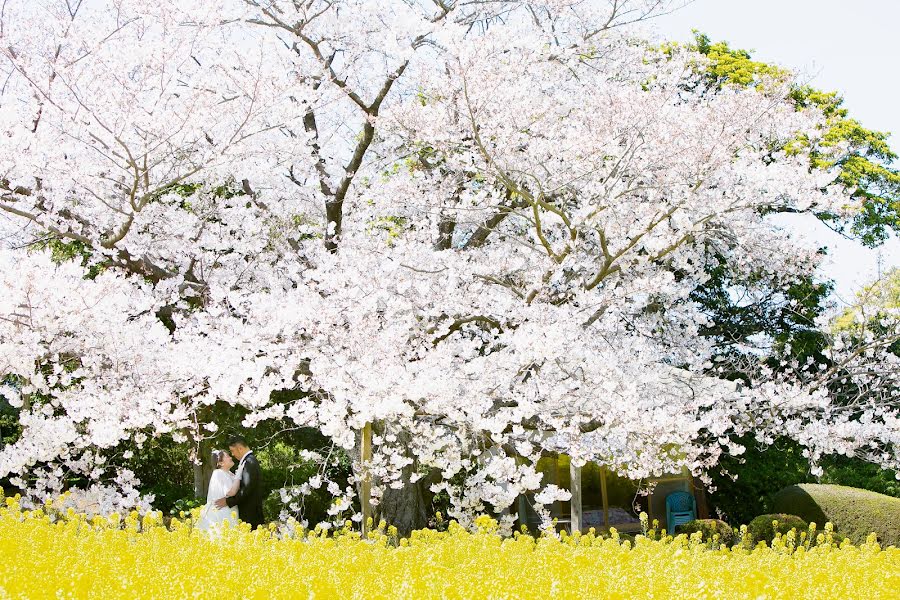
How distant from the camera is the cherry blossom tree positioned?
7930 mm

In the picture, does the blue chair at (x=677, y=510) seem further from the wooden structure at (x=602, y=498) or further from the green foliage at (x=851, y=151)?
the green foliage at (x=851, y=151)

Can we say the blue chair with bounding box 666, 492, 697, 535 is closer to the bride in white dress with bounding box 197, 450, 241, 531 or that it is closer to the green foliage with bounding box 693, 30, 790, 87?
the green foliage with bounding box 693, 30, 790, 87

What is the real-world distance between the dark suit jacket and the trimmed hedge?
22.4 ft

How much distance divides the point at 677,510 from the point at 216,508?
8.02 meters

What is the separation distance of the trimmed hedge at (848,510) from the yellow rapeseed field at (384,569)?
3835 mm

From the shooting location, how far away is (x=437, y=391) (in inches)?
286

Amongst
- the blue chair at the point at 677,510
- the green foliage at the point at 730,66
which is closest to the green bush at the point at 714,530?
the blue chair at the point at 677,510

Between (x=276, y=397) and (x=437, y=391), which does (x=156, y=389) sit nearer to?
(x=437, y=391)

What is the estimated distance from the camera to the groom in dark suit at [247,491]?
757 centimetres

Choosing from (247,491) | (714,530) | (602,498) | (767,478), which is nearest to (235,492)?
(247,491)

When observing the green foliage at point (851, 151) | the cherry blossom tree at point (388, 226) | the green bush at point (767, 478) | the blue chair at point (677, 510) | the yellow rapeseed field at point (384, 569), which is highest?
the green foliage at point (851, 151)

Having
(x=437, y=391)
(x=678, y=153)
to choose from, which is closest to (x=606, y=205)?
(x=678, y=153)

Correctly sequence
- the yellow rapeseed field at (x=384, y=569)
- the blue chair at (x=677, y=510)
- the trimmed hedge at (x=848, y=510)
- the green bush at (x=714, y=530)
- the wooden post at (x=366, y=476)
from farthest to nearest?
the blue chair at (x=677, y=510), the green bush at (x=714, y=530), the trimmed hedge at (x=848, y=510), the wooden post at (x=366, y=476), the yellow rapeseed field at (x=384, y=569)

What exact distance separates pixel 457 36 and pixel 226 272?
4.15 metres
